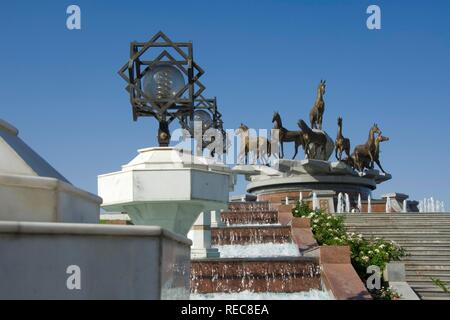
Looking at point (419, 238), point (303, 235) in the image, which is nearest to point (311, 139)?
point (419, 238)

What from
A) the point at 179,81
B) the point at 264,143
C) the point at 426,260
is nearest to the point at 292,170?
the point at 264,143

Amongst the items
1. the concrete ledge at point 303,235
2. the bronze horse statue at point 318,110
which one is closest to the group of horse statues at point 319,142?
the bronze horse statue at point 318,110

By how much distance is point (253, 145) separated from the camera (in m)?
34.7

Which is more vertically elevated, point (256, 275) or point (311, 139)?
point (311, 139)

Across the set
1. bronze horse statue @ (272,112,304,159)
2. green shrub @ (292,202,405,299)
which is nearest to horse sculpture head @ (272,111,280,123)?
bronze horse statue @ (272,112,304,159)

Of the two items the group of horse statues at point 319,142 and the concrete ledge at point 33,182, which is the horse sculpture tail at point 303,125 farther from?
the concrete ledge at point 33,182

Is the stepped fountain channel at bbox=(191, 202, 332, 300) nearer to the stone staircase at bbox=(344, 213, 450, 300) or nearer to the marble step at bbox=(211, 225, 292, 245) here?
the stone staircase at bbox=(344, 213, 450, 300)

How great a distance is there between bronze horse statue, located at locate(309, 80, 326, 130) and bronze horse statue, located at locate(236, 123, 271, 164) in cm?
311

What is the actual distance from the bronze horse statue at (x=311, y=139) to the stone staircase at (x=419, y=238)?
45.2ft

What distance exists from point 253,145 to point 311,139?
315 centimetres

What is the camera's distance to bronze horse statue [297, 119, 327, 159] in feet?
112

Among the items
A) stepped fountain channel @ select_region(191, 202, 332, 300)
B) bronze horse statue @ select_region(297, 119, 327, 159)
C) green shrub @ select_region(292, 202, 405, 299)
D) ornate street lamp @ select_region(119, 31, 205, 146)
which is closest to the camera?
ornate street lamp @ select_region(119, 31, 205, 146)

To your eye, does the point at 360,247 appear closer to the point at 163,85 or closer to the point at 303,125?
the point at 163,85
